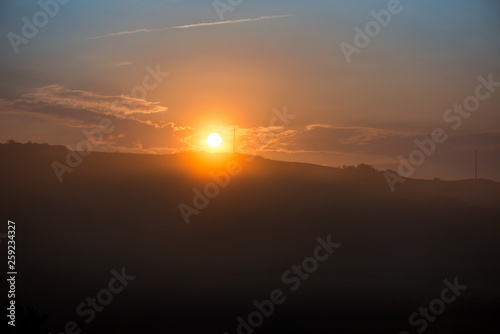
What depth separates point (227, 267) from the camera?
43.1m

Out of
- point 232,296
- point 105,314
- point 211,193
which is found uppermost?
point 211,193

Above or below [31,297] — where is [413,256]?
above

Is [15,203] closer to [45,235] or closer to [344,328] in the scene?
[45,235]

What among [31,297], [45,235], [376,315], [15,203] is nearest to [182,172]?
[15,203]

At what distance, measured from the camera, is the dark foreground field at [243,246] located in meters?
25.3

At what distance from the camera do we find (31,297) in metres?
28.1

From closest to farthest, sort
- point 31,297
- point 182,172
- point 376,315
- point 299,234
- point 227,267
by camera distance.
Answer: point 376,315, point 31,297, point 227,267, point 299,234, point 182,172

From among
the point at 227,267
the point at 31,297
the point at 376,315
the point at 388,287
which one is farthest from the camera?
the point at 227,267

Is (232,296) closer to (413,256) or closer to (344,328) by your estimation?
(344,328)

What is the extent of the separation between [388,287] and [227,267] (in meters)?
12.0

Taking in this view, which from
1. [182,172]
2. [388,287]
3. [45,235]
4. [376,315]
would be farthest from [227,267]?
[182,172]

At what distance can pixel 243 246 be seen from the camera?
5059cm

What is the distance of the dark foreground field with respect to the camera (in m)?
25.3

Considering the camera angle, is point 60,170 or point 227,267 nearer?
point 227,267
